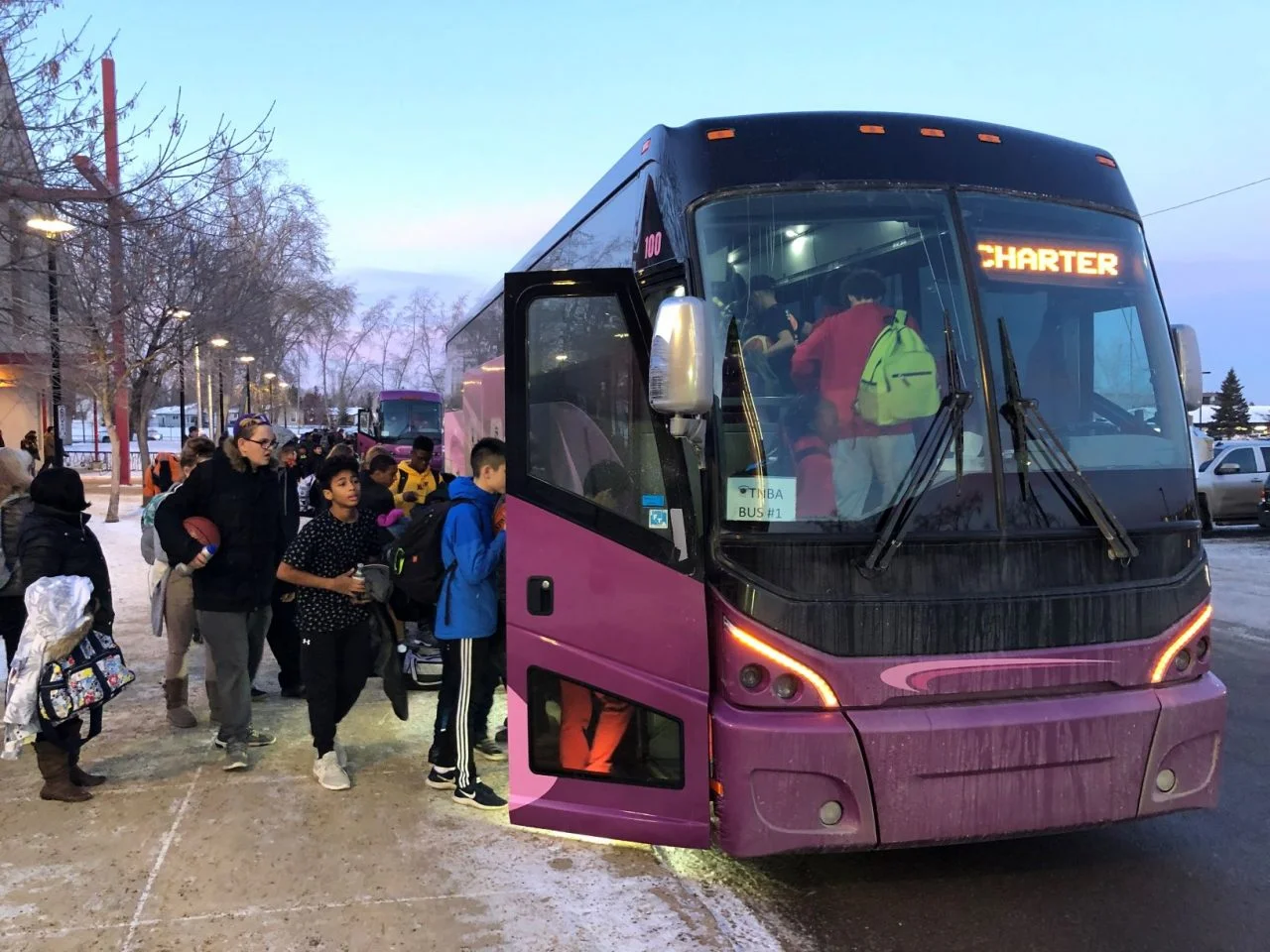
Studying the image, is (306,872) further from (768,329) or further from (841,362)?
(841,362)

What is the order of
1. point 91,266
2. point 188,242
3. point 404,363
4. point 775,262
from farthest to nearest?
point 404,363, point 188,242, point 91,266, point 775,262

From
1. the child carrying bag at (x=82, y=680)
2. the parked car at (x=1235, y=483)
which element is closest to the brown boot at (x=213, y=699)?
the child carrying bag at (x=82, y=680)

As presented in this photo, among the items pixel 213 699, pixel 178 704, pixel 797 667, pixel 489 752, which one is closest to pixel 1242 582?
pixel 489 752

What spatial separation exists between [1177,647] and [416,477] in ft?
22.9

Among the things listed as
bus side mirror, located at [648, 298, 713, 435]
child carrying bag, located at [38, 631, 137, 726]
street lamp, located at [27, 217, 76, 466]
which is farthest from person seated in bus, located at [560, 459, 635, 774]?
street lamp, located at [27, 217, 76, 466]

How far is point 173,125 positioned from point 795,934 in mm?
8143

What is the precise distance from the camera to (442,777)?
199 inches

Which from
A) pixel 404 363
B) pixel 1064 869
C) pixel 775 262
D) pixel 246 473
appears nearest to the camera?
pixel 775 262

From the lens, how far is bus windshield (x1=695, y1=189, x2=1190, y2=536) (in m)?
3.53

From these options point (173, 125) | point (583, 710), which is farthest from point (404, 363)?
point (583, 710)

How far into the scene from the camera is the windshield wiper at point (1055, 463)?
359 cm

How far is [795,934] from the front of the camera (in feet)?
11.6

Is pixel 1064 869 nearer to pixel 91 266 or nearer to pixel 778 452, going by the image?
pixel 778 452

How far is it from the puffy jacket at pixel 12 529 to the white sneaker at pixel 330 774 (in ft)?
6.41
